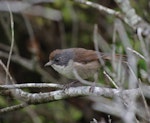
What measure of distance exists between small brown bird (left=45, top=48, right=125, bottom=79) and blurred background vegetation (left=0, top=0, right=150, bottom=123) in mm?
1678

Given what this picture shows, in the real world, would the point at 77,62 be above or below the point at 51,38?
above

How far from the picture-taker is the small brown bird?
5.93 meters

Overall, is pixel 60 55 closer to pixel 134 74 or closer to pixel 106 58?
pixel 106 58

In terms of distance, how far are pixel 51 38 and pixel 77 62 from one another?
121 inches

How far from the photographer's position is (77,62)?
6090 millimetres

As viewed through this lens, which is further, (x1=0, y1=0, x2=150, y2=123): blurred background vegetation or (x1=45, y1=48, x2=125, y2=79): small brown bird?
(x1=0, y1=0, x2=150, y2=123): blurred background vegetation

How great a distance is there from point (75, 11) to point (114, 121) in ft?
7.46

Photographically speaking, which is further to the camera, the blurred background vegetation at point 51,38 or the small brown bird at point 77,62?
the blurred background vegetation at point 51,38

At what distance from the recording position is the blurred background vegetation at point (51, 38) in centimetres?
814

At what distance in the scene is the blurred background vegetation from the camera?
26.7ft

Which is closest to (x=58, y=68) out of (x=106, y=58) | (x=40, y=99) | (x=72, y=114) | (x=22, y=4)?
(x=106, y=58)

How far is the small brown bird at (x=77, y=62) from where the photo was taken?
19.5 ft

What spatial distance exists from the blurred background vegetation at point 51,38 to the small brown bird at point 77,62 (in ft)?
5.50

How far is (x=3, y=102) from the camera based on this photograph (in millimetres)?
7254
